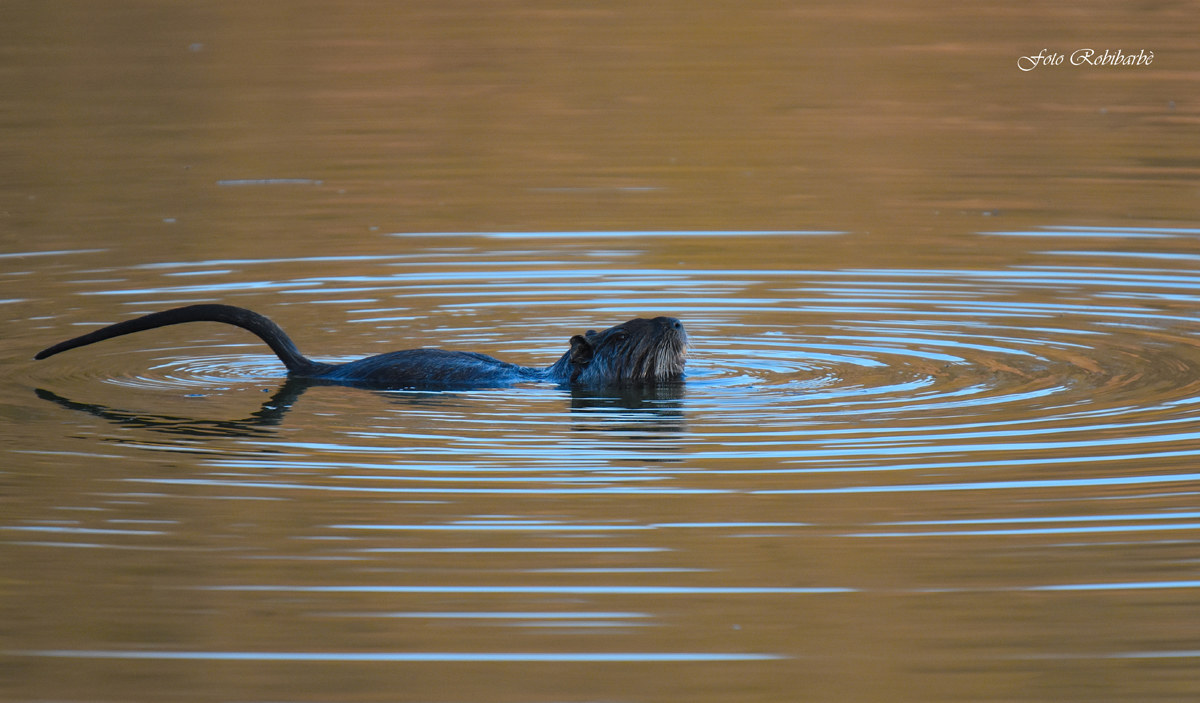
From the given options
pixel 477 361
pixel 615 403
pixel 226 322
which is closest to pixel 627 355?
pixel 615 403

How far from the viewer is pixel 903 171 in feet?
57.1

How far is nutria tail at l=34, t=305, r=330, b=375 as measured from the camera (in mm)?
9898

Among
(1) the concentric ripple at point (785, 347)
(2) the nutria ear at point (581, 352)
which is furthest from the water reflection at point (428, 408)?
(2) the nutria ear at point (581, 352)

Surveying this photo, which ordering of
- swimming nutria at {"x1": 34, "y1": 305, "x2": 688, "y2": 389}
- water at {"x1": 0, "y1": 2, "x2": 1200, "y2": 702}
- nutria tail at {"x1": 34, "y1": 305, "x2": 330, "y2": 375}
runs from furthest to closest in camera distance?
1. nutria tail at {"x1": 34, "y1": 305, "x2": 330, "y2": 375}
2. swimming nutria at {"x1": 34, "y1": 305, "x2": 688, "y2": 389}
3. water at {"x1": 0, "y1": 2, "x2": 1200, "y2": 702}

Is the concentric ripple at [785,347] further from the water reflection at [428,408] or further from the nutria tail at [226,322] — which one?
the nutria tail at [226,322]

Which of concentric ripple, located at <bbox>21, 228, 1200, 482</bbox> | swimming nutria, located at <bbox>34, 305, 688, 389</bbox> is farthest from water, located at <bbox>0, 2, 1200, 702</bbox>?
swimming nutria, located at <bbox>34, 305, 688, 389</bbox>

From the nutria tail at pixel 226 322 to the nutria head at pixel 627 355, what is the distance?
4.75 feet

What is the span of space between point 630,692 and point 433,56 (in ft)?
69.3

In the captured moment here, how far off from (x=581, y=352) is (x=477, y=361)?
Answer: 578 millimetres

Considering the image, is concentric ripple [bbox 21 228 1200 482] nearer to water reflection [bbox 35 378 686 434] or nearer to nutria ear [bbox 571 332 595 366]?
water reflection [bbox 35 378 686 434]

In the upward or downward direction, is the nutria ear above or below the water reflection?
above

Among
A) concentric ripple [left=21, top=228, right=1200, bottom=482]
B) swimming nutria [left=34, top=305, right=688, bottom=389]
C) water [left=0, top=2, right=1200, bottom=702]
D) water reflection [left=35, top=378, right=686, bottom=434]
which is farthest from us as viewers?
swimming nutria [left=34, top=305, right=688, bottom=389]

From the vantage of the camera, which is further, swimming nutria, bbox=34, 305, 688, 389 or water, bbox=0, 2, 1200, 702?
swimming nutria, bbox=34, 305, 688, 389

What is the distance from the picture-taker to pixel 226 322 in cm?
992
